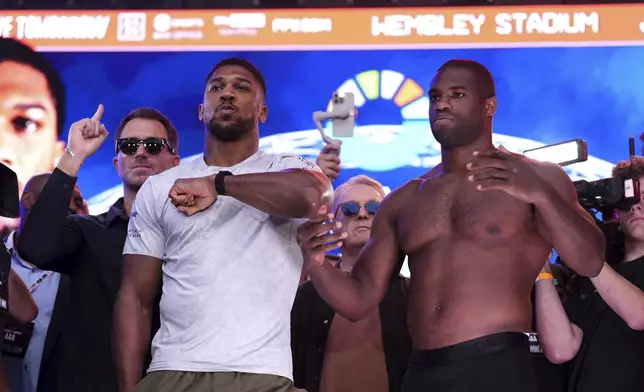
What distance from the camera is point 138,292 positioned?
2770 millimetres

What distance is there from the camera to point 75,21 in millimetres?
5238

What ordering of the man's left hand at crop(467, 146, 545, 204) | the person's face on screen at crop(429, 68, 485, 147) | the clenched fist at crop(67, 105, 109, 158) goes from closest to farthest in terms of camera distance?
the man's left hand at crop(467, 146, 545, 204)
the person's face on screen at crop(429, 68, 485, 147)
the clenched fist at crop(67, 105, 109, 158)

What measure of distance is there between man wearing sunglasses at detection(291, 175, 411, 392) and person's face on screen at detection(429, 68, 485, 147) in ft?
1.82

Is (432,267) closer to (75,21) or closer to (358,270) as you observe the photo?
(358,270)

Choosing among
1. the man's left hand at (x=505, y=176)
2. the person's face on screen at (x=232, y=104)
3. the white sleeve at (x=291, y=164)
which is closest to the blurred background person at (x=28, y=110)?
the person's face on screen at (x=232, y=104)

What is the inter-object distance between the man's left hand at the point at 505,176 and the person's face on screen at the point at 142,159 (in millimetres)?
1392

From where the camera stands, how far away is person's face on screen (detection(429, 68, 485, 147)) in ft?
9.61

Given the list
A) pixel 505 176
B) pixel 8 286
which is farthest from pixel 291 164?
pixel 8 286

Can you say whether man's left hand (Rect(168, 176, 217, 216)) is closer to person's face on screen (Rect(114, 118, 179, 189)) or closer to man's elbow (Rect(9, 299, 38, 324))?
person's face on screen (Rect(114, 118, 179, 189))

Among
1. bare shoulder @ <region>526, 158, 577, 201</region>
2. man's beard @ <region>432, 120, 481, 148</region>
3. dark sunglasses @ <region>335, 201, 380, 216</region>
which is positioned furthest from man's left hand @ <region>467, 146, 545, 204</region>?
dark sunglasses @ <region>335, 201, 380, 216</region>

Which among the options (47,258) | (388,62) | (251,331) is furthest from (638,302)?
(388,62)

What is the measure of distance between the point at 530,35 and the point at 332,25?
110 centimetres

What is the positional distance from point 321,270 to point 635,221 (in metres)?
1.27

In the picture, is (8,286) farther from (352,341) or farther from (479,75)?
(479,75)
